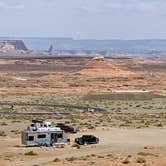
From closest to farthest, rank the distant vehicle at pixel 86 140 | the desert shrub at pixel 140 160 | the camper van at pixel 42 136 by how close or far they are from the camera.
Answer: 1. the desert shrub at pixel 140 160
2. the camper van at pixel 42 136
3. the distant vehicle at pixel 86 140

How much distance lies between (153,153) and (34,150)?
33.8ft

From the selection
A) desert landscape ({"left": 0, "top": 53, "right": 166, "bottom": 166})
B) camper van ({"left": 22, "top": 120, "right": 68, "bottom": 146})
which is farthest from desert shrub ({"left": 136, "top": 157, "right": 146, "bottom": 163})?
camper van ({"left": 22, "top": 120, "right": 68, "bottom": 146})

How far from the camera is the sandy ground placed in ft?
164

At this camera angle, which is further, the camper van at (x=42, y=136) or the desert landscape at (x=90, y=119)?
the camper van at (x=42, y=136)

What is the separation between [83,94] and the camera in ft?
488

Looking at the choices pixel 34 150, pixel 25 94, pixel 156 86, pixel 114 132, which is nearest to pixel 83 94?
pixel 25 94

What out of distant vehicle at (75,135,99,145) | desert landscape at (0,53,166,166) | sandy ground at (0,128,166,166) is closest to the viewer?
sandy ground at (0,128,166,166)

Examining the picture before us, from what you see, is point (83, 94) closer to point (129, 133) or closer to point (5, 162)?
point (129, 133)

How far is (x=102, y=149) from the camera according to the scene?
56188 millimetres

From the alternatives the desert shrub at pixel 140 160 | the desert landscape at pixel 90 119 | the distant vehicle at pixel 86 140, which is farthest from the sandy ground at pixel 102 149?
the distant vehicle at pixel 86 140

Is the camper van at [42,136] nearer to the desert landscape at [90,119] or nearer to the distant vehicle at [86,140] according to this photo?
the desert landscape at [90,119]

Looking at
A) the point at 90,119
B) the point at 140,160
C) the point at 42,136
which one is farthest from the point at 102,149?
the point at 90,119

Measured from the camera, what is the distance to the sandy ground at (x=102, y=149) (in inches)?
1965

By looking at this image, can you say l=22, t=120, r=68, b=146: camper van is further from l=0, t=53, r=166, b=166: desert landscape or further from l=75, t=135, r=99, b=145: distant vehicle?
l=75, t=135, r=99, b=145: distant vehicle
